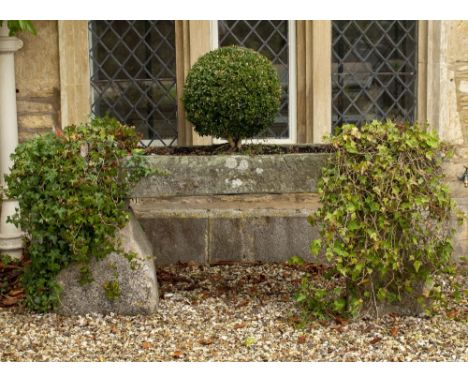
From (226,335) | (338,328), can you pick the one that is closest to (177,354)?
(226,335)

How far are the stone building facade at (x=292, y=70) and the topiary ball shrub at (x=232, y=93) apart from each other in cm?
92

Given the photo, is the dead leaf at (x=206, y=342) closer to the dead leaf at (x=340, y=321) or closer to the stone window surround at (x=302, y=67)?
the dead leaf at (x=340, y=321)

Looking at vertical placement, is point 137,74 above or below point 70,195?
above

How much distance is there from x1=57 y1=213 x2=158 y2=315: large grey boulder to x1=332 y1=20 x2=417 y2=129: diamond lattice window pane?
7.91ft

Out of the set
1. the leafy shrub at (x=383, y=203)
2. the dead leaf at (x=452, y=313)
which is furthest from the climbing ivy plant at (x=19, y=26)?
the dead leaf at (x=452, y=313)

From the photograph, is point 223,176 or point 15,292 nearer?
point 223,176

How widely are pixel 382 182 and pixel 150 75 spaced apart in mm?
2668

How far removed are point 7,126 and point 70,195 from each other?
1714 mm

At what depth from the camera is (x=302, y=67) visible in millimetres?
6559

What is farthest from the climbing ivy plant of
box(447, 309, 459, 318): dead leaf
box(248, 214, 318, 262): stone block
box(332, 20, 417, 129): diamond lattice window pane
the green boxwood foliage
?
box(447, 309, 459, 318): dead leaf

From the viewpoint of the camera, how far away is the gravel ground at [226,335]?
14.4 ft

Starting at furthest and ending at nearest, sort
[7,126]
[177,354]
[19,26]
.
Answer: [7,126] → [19,26] → [177,354]

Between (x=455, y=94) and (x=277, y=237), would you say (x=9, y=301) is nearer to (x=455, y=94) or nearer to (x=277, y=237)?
(x=277, y=237)
